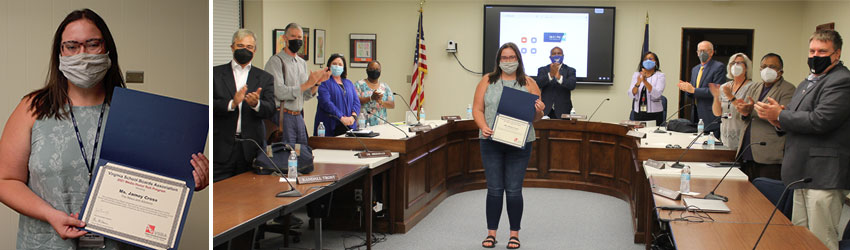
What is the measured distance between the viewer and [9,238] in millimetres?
1969

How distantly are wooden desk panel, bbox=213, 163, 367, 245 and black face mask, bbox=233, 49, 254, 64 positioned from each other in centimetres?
56

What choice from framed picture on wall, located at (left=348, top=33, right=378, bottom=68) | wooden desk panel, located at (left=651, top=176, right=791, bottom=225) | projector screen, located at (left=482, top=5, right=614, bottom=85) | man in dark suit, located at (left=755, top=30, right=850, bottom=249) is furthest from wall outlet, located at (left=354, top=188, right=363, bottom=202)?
framed picture on wall, located at (left=348, top=33, right=378, bottom=68)

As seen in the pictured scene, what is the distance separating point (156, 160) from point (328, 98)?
3.77 meters

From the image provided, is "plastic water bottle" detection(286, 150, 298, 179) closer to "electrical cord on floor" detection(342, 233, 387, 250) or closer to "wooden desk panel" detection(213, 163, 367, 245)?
"wooden desk panel" detection(213, 163, 367, 245)

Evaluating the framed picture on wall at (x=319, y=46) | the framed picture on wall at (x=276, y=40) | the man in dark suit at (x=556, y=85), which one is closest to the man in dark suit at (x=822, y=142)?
the man in dark suit at (x=556, y=85)

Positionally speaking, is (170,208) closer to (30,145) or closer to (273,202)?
(30,145)

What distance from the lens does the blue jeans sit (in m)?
4.18

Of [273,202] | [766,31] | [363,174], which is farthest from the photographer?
[766,31]

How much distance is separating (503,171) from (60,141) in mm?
2869

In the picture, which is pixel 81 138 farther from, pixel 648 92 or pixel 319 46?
pixel 319 46

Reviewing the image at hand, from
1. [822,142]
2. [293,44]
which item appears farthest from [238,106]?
[822,142]

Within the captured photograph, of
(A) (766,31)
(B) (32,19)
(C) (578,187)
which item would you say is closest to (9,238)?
(B) (32,19)

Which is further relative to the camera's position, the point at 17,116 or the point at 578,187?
the point at 578,187

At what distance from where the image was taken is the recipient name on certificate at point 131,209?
1610mm
